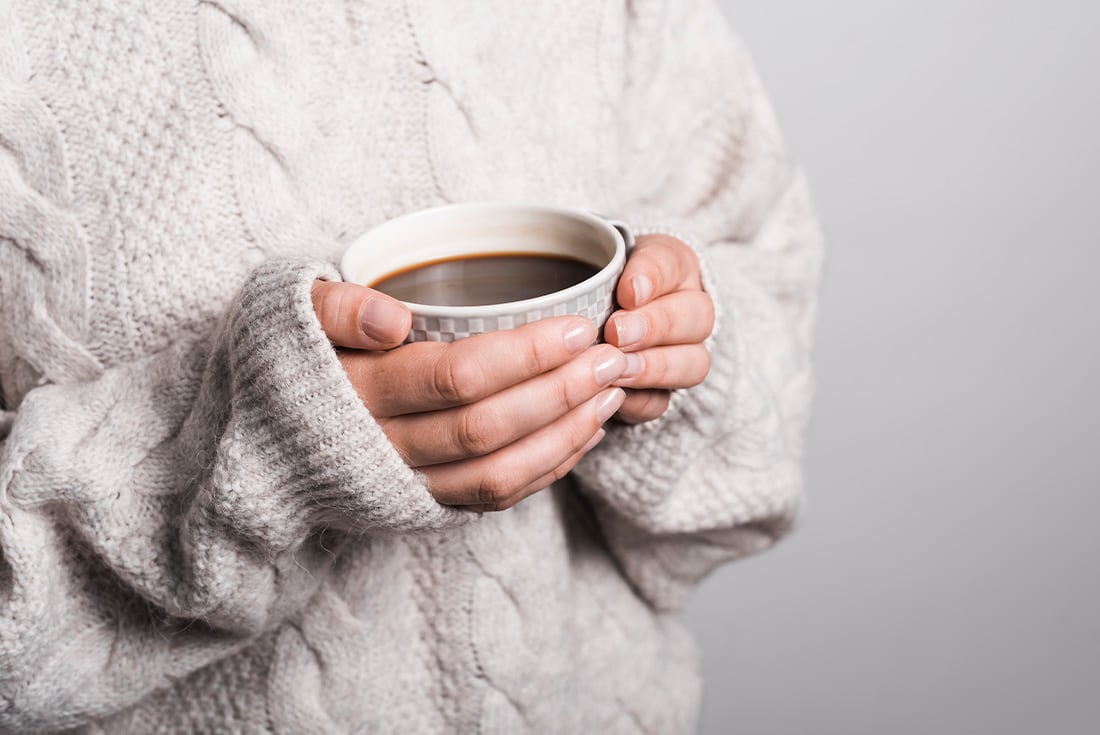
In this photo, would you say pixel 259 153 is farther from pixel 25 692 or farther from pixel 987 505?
pixel 987 505

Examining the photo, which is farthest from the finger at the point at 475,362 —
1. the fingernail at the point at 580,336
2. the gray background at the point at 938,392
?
the gray background at the point at 938,392

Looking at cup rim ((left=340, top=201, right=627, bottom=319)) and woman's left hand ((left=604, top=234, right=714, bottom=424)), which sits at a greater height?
cup rim ((left=340, top=201, right=627, bottom=319))

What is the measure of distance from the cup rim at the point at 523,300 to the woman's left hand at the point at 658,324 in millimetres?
22

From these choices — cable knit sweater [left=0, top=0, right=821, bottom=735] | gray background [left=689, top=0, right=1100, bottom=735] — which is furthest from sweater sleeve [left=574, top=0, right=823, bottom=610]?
gray background [left=689, top=0, right=1100, bottom=735]

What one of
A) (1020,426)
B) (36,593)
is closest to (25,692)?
(36,593)

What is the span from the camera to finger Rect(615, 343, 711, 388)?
1.84 ft

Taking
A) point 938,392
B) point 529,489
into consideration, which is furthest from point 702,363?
point 938,392

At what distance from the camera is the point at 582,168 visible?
0.81m

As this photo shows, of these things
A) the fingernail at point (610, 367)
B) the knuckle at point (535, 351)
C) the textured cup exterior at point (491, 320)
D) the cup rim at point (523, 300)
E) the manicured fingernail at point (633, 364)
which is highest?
the cup rim at point (523, 300)

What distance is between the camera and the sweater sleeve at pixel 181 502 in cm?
52

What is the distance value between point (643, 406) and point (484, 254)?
0.14 m

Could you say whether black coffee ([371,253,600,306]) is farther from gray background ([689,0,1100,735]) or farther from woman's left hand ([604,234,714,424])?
gray background ([689,0,1100,735])

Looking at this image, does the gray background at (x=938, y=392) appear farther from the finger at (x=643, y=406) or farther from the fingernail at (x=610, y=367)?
the fingernail at (x=610, y=367)

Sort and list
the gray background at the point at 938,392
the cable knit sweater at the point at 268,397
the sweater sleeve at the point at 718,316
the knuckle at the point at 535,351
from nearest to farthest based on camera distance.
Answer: the knuckle at the point at 535,351 < the cable knit sweater at the point at 268,397 < the sweater sleeve at the point at 718,316 < the gray background at the point at 938,392
